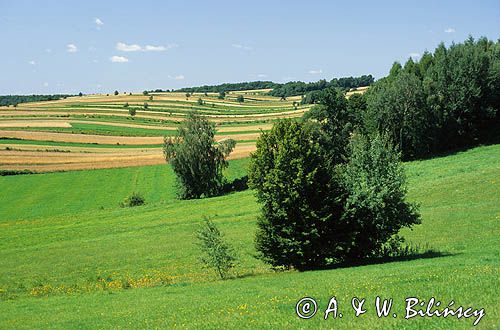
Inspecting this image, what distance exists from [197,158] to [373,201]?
49021mm

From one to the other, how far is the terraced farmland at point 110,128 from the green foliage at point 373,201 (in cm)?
5490

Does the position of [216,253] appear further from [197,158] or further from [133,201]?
[197,158]

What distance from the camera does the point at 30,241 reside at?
147 ft

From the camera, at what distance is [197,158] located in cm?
7156

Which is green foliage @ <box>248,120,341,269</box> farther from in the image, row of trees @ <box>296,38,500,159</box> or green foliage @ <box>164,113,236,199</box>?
green foliage @ <box>164,113,236,199</box>

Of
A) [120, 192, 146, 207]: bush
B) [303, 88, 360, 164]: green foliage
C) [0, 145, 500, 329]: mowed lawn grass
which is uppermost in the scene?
[303, 88, 360, 164]: green foliage

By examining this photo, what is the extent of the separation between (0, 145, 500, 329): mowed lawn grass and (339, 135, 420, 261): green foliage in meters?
2.56

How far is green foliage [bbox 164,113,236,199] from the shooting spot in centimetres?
7119

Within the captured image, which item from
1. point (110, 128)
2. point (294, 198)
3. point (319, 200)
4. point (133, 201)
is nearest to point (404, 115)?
point (133, 201)

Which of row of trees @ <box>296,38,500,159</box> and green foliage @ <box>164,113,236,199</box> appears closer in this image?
row of trees @ <box>296,38,500,159</box>

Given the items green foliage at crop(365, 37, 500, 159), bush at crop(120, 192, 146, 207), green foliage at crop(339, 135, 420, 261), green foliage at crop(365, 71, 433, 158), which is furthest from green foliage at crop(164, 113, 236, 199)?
green foliage at crop(339, 135, 420, 261)

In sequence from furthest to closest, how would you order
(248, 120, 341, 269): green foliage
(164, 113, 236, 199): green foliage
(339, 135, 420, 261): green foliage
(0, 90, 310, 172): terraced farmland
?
(0, 90, 310, 172): terraced farmland → (164, 113, 236, 199): green foliage → (339, 135, 420, 261): green foliage → (248, 120, 341, 269): green foliage

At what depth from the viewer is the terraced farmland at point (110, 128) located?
305ft

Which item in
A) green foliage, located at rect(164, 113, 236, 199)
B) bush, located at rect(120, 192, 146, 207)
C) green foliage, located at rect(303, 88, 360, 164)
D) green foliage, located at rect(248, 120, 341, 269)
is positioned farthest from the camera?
green foliage, located at rect(303, 88, 360, 164)
